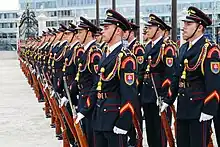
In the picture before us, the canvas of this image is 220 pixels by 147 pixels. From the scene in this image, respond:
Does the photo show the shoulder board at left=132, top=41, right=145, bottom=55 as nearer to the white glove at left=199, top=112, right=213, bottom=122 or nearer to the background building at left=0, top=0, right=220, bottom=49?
the white glove at left=199, top=112, right=213, bottom=122

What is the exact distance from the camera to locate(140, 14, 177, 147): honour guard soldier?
5645 millimetres

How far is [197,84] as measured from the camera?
4523mm

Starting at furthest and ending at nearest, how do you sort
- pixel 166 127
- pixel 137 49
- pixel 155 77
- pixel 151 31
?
pixel 137 49, pixel 151 31, pixel 155 77, pixel 166 127

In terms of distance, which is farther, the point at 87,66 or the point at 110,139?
the point at 87,66

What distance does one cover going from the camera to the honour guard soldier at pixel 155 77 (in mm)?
5645

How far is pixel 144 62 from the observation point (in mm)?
5965

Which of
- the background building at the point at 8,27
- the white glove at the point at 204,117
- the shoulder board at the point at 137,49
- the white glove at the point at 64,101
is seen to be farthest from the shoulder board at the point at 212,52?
the background building at the point at 8,27

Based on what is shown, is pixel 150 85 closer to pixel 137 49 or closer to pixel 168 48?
pixel 168 48

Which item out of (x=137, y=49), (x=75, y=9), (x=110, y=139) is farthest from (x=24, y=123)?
(x=75, y=9)

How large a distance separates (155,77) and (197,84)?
1.28 m

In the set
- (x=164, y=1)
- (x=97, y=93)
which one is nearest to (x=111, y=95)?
(x=97, y=93)

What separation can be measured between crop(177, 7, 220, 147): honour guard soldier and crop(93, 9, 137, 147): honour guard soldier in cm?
61

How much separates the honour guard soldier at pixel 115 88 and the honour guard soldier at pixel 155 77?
1.35 meters

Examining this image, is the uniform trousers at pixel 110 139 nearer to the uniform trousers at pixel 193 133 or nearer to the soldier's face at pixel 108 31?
the uniform trousers at pixel 193 133
